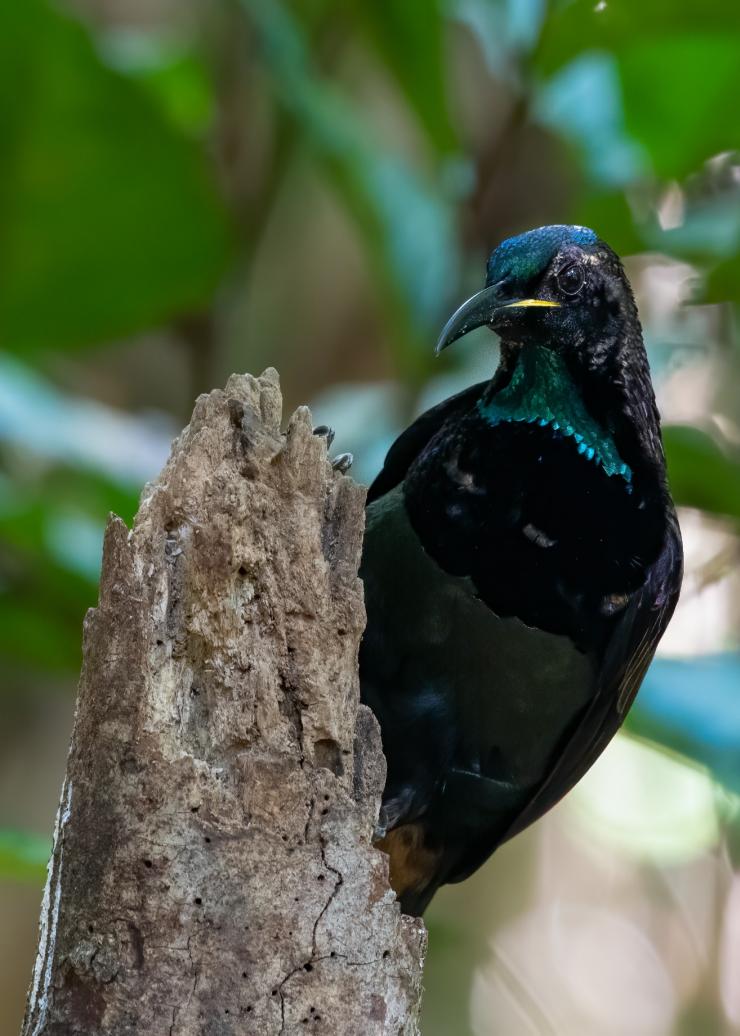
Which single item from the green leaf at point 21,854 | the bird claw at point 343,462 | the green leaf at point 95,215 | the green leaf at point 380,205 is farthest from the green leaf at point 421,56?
the green leaf at point 21,854

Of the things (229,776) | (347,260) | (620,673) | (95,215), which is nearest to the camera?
(229,776)

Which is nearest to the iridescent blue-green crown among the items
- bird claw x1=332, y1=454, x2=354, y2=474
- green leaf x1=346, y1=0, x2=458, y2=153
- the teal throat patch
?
the teal throat patch

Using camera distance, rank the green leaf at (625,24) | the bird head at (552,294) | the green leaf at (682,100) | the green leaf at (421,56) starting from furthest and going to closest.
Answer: the green leaf at (421,56) → the green leaf at (682,100) → the green leaf at (625,24) → the bird head at (552,294)

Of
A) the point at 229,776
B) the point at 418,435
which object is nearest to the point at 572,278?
the point at 418,435

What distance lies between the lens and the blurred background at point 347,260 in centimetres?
305

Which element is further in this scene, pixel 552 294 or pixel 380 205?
pixel 380 205

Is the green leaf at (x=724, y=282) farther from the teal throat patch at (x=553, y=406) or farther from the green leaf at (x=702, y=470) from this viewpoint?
the teal throat patch at (x=553, y=406)

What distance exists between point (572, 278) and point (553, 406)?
7.4 inches

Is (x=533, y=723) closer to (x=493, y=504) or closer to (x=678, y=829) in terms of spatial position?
(x=493, y=504)

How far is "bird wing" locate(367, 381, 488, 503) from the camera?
228 cm

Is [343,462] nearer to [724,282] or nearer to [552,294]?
[552,294]

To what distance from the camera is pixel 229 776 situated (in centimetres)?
146

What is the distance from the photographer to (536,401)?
2047 millimetres

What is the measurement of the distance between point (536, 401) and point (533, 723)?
0.50m
